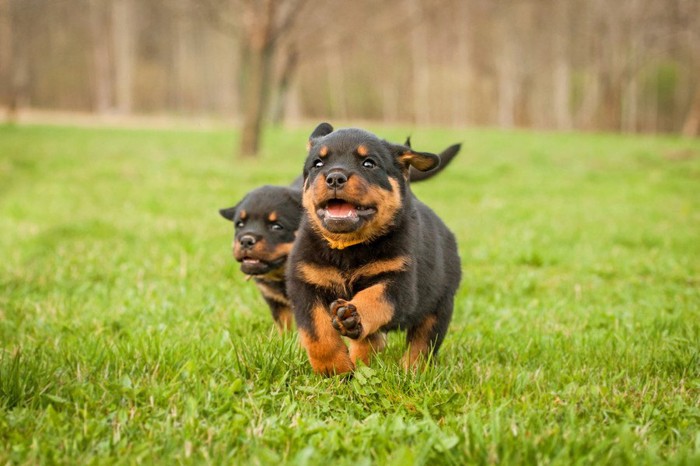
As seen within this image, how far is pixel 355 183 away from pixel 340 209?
15cm

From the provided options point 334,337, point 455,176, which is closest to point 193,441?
point 334,337

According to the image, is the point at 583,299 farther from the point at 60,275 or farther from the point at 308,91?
the point at 308,91

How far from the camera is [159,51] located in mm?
56000

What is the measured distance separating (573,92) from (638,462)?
50.6m

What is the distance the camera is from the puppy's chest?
350 centimetres

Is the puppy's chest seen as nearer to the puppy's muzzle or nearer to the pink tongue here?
the pink tongue

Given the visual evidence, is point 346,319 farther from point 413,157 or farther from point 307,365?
point 413,157

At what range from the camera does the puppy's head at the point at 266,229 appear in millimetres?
4586

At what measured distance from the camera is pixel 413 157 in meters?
3.75

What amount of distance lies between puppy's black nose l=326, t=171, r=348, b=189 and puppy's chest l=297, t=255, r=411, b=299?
0.43m

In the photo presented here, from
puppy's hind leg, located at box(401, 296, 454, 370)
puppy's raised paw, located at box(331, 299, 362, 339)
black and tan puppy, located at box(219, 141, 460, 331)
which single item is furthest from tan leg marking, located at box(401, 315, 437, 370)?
black and tan puppy, located at box(219, 141, 460, 331)

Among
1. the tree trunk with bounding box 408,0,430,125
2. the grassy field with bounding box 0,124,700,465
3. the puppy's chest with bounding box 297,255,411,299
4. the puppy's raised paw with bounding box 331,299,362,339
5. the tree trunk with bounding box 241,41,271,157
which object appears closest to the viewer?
the grassy field with bounding box 0,124,700,465

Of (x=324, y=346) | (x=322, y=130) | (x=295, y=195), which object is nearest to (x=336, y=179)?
(x=324, y=346)

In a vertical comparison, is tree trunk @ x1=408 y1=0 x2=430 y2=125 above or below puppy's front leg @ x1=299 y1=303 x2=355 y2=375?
above
